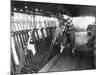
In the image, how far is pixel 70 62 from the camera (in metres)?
2.28

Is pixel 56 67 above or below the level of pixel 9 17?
below

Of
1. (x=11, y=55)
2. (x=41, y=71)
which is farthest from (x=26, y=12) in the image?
(x=41, y=71)

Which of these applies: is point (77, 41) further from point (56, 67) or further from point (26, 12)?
point (26, 12)

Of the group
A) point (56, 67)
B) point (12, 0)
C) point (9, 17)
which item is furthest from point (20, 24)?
point (56, 67)

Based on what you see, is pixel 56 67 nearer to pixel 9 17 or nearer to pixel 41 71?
pixel 41 71

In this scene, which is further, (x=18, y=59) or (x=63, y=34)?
(x=63, y=34)

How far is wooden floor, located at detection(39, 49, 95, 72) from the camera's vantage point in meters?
2.20

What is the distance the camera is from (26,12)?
2074 mm

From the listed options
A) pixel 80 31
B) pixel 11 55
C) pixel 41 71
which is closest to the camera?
pixel 11 55

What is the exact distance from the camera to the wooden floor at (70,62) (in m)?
2.20

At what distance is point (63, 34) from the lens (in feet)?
7.36

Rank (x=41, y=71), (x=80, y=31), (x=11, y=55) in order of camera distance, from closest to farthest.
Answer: (x=11, y=55) → (x=41, y=71) → (x=80, y=31)

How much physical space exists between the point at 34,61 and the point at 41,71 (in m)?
0.17

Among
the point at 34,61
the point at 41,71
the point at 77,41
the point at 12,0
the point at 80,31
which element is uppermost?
the point at 12,0
